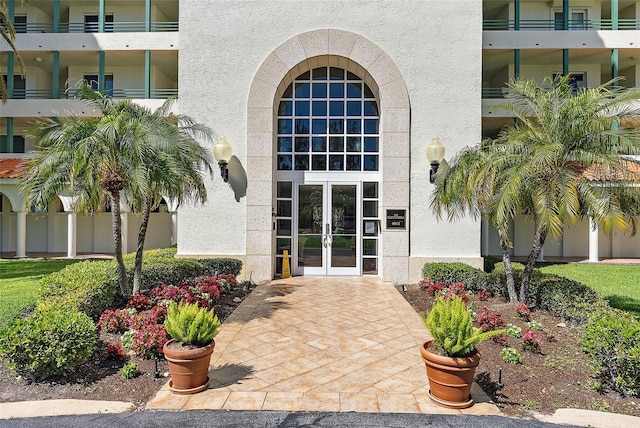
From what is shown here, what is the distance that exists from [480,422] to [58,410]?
15.6ft

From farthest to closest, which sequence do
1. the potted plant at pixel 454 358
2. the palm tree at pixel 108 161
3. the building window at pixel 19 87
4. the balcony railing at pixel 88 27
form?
1. the building window at pixel 19 87
2. the balcony railing at pixel 88 27
3. the palm tree at pixel 108 161
4. the potted plant at pixel 454 358

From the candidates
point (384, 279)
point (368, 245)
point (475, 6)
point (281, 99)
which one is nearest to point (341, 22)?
point (281, 99)

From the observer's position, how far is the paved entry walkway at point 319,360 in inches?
176

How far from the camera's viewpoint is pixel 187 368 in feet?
15.0

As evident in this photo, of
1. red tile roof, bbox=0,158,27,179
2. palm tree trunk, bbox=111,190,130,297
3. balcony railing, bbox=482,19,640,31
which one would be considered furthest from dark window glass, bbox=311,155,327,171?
red tile roof, bbox=0,158,27,179

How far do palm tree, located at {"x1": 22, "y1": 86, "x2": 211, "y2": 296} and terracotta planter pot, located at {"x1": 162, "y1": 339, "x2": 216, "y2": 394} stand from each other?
9.96 feet

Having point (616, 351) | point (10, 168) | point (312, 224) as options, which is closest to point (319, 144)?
point (312, 224)

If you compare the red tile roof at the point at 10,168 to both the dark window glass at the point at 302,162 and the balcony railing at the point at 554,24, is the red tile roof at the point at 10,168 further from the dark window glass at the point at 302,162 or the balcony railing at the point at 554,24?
the balcony railing at the point at 554,24

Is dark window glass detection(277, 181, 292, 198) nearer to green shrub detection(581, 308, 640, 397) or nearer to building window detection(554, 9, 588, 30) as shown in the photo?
green shrub detection(581, 308, 640, 397)

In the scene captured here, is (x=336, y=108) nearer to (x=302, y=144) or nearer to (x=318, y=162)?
(x=302, y=144)

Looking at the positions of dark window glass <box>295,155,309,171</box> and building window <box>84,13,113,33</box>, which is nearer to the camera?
dark window glass <box>295,155,309,171</box>

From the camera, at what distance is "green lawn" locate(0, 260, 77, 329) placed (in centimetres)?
802

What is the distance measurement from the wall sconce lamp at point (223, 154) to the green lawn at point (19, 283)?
553 centimetres

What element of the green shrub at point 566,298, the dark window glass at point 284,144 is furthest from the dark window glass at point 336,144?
the green shrub at point 566,298
